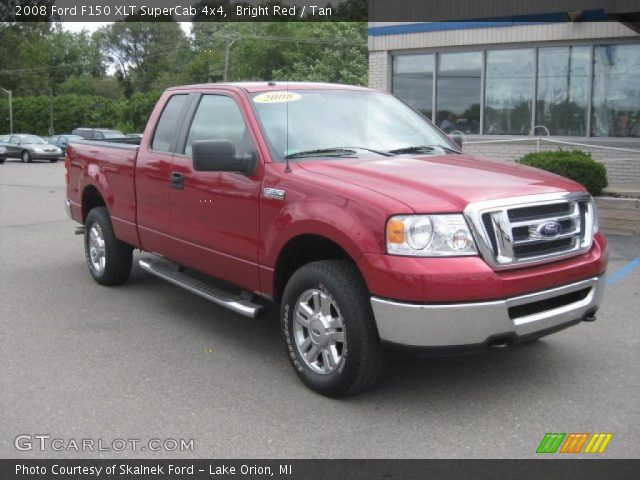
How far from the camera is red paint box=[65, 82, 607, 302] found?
4020 millimetres

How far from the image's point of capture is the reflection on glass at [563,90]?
15320 millimetres

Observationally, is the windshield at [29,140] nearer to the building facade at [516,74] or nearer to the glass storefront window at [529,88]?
the building facade at [516,74]

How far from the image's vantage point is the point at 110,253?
7.25 m

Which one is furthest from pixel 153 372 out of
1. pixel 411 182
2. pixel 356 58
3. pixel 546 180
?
pixel 356 58

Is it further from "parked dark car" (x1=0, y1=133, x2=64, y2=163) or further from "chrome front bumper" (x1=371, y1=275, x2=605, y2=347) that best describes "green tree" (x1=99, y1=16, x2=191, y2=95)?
"chrome front bumper" (x1=371, y1=275, x2=605, y2=347)

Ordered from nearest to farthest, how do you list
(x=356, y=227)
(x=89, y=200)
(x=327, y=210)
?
1. (x=356, y=227)
2. (x=327, y=210)
3. (x=89, y=200)

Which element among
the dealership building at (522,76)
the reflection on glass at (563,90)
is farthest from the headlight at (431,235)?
the reflection on glass at (563,90)

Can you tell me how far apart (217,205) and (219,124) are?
73 centimetres

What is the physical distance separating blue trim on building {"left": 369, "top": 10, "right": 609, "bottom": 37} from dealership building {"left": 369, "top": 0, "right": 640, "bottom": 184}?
2cm

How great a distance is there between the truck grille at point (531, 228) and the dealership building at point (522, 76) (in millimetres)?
10193

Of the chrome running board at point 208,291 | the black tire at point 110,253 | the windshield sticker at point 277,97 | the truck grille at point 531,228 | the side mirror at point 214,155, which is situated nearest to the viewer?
the truck grille at point 531,228

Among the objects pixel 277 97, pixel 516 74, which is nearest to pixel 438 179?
pixel 277 97

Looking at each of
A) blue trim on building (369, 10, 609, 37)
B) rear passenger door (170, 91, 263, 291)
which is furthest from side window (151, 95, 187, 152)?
blue trim on building (369, 10, 609, 37)
